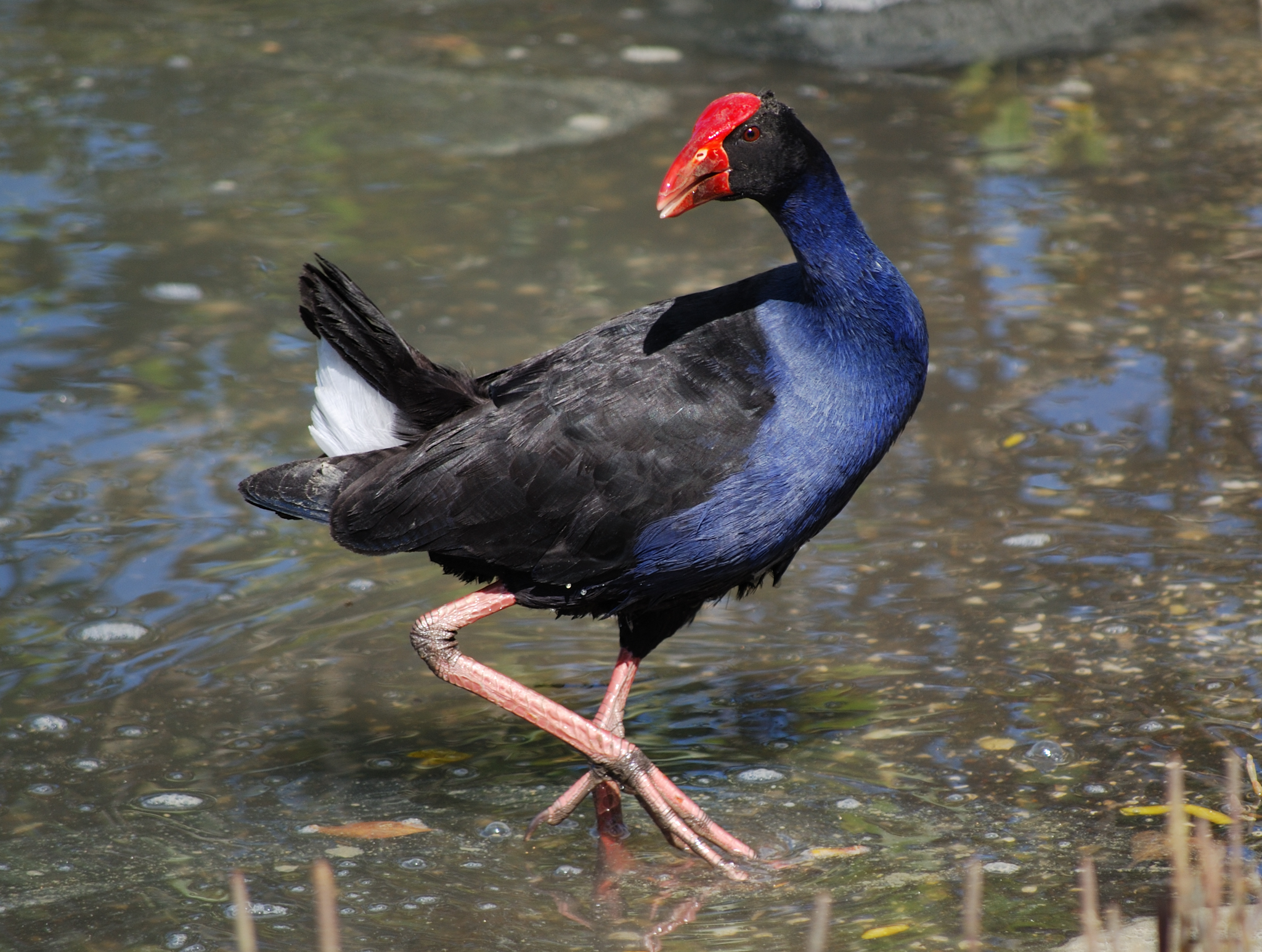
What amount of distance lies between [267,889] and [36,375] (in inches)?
116

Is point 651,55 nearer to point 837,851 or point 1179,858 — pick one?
point 837,851

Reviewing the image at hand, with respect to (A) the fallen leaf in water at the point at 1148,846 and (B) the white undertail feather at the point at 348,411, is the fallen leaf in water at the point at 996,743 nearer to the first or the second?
(A) the fallen leaf in water at the point at 1148,846

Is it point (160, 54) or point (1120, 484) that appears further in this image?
point (160, 54)

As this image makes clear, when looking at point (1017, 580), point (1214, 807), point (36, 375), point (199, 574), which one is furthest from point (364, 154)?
point (1214, 807)

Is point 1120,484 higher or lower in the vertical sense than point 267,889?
higher

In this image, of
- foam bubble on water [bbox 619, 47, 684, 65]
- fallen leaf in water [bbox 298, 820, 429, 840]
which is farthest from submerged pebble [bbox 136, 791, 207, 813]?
foam bubble on water [bbox 619, 47, 684, 65]

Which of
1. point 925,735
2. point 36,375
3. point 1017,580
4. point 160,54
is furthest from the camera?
point 160,54

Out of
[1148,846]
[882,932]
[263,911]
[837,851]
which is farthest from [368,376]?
[1148,846]

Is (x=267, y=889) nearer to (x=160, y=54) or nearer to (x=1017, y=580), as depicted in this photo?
(x=1017, y=580)

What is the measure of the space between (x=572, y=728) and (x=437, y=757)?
0.63m

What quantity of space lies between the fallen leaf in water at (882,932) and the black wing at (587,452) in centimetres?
90

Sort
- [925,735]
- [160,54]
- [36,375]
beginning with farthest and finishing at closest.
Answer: [160,54] < [36,375] < [925,735]

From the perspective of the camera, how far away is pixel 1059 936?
2.84 metres

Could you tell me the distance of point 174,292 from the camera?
19.4 feet
